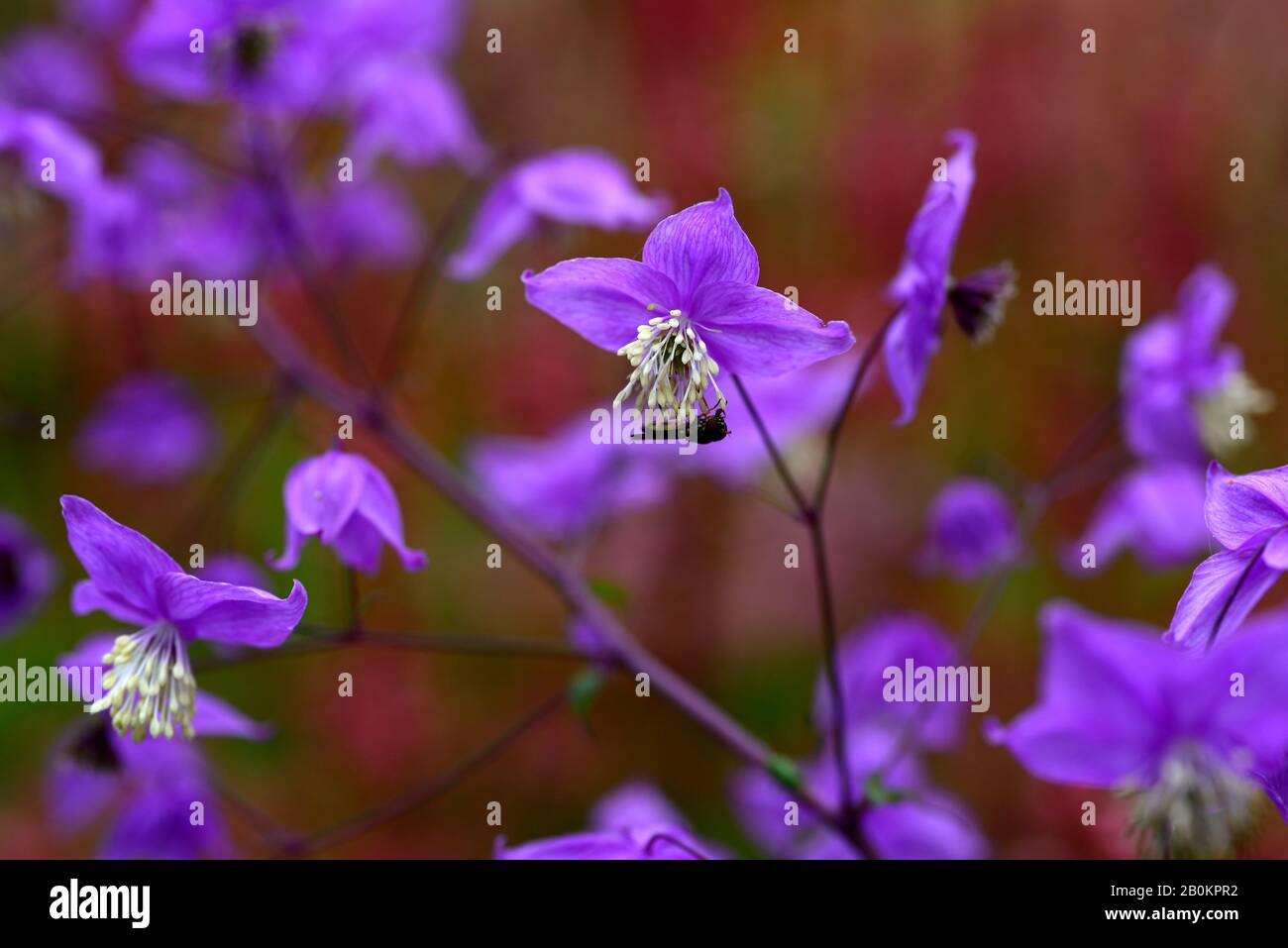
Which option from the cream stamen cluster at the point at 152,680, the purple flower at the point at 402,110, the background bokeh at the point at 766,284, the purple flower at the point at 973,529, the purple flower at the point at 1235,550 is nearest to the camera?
the purple flower at the point at 1235,550

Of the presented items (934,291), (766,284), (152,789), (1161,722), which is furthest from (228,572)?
(766,284)

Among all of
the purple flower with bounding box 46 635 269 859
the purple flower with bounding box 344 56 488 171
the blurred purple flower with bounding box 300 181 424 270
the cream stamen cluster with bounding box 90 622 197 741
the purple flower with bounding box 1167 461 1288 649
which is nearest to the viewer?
the purple flower with bounding box 1167 461 1288 649

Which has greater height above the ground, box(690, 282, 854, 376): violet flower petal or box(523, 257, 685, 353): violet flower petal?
box(523, 257, 685, 353): violet flower petal

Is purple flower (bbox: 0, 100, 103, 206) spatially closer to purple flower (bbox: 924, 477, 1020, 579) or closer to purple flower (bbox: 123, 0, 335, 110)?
purple flower (bbox: 123, 0, 335, 110)

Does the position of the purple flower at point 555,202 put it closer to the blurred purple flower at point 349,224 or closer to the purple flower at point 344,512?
the purple flower at point 344,512

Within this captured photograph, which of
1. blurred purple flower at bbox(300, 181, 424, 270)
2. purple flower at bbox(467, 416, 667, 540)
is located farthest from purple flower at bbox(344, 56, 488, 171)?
purple flower at bbox(467, 416, 667, 540)

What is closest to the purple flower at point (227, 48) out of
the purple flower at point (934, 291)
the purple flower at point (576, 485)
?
the purple flower at point (576, 485)
